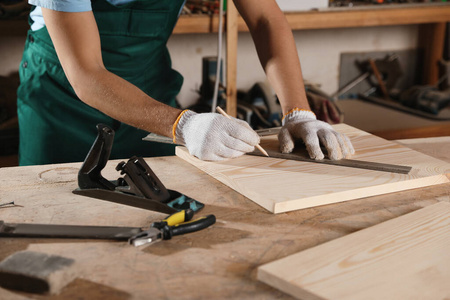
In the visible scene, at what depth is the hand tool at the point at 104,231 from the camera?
3.11ft

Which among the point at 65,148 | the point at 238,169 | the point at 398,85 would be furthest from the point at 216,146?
the point at 398,85

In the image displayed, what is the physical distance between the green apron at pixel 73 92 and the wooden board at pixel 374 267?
1.06 m

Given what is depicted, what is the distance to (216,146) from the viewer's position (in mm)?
1325

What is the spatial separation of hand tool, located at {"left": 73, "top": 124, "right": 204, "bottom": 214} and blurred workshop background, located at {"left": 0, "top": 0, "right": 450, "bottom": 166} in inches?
62.3

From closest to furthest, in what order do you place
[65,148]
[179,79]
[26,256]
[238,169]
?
[26,256] < [238,169] < [65,148] < [179,79]

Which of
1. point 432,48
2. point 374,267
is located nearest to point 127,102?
point 374,267

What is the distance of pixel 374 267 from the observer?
85cm

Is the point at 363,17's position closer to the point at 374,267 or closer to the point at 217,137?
the point at 217,137

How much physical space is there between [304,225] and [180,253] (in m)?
0.28

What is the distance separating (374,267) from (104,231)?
0.49 metres

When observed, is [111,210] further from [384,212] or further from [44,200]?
[384,212]

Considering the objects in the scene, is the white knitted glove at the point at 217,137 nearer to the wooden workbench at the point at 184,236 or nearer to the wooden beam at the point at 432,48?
the wooden workbench at the point at 184,236

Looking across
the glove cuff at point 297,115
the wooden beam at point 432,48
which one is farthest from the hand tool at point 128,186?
the wooden beam at point 432,48

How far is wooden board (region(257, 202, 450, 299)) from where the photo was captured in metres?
0.78
